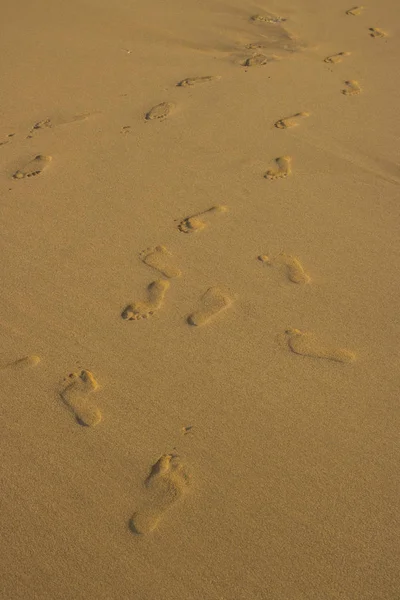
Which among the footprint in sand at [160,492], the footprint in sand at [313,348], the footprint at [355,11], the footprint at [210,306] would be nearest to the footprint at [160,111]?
the footprint at [210,306]

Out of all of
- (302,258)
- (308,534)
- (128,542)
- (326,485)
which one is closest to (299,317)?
(302,258)

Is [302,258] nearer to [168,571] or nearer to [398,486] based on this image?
[398,486]

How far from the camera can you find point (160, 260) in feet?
8.70

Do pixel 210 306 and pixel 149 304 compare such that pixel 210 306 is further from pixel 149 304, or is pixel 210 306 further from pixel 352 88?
pixel 352 88

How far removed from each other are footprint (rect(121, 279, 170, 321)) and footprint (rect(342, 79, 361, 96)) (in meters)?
2.01

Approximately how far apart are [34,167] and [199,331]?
55.3 inches

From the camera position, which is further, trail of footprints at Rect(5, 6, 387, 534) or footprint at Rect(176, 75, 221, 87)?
footprint at Rect(176, 75, 221, 87)

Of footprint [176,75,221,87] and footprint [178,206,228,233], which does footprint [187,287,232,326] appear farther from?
footprint [176,75,221,87]

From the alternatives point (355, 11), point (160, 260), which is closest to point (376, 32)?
A: point (355, 11)

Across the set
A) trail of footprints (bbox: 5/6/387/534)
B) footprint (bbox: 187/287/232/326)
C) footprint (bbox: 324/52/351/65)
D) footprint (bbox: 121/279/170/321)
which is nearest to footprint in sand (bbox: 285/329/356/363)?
trail of footprints (bbox: 5/6/387/534)

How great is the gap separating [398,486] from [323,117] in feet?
7.68

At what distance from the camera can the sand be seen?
1.73 meters

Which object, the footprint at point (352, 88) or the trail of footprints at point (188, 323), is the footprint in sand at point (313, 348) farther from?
the footprint at point (352, 88)

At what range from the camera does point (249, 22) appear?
493 cm
